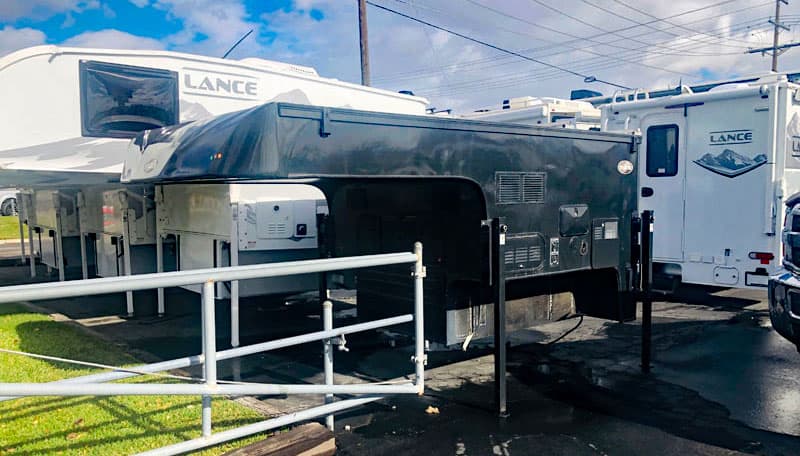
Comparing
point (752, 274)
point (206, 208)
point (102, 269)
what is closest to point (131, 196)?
point (206, 208)

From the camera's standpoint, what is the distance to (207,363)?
3.34 metres

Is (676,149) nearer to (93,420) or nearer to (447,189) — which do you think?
(447,189)

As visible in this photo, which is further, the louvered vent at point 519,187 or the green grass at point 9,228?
the green grass at point 9,228

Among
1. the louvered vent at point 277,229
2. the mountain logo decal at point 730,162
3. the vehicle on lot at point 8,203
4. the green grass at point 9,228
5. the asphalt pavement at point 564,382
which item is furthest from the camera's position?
the vehicle on lot at point 8,203

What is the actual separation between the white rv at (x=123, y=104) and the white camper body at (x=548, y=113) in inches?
120

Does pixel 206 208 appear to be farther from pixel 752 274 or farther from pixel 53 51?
pixel 752 274

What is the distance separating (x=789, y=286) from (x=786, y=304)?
139 millimetres

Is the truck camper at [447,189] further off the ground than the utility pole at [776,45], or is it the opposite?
the utility pole at [776,45]

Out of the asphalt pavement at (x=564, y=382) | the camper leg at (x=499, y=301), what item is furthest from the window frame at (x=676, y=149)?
the camper leg at (x=499, y=301)

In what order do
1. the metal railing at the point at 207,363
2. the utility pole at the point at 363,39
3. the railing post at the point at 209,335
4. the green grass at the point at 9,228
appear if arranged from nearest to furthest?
the metal railing at the point at 207,363, the railing post at the point at 209,335, the utility pole at the point at 363,39, the green grass at the point at 9,228

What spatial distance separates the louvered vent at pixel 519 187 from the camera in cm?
501

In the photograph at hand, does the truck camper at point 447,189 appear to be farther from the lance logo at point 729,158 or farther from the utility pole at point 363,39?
the utility pole at point 363,39

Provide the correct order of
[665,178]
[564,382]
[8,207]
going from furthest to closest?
[8,207] < [665,178] < [564,382]

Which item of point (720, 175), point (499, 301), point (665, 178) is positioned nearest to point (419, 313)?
point (499, 301)
